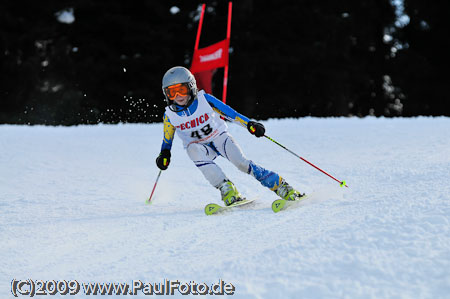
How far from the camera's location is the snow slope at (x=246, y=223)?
2221 millimetres

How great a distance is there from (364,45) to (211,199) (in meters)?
13.5

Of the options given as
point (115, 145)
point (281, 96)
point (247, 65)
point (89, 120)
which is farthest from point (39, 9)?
point (115, 145)

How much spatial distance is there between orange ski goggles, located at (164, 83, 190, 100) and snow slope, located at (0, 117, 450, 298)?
860 millimetres

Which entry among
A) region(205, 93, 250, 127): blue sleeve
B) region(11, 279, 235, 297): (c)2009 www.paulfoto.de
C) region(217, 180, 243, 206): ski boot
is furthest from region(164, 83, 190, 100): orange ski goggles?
region(11, 279, 235, 297): (c)2009 www.paulfoto.de

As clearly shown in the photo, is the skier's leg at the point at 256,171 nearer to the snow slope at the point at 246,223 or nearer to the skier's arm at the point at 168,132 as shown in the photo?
the snow slope at the point at 246,223

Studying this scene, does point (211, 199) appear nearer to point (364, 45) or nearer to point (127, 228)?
point (127, 228)

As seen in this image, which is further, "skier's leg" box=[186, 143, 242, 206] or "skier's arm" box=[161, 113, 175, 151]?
"skier's arm" box=[161, 113, 175, 151]

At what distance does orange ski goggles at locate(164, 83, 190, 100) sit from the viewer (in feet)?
12.9

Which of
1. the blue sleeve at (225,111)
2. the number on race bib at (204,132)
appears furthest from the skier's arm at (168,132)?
the blue sleeve at (225,111)

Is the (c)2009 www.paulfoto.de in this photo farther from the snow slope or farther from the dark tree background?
the dark tree background

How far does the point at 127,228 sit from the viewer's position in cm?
347

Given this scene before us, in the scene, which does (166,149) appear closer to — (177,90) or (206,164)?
(206,164)

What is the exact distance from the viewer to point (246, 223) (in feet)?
10.7

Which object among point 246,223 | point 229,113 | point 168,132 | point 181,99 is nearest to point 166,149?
point 168,132
